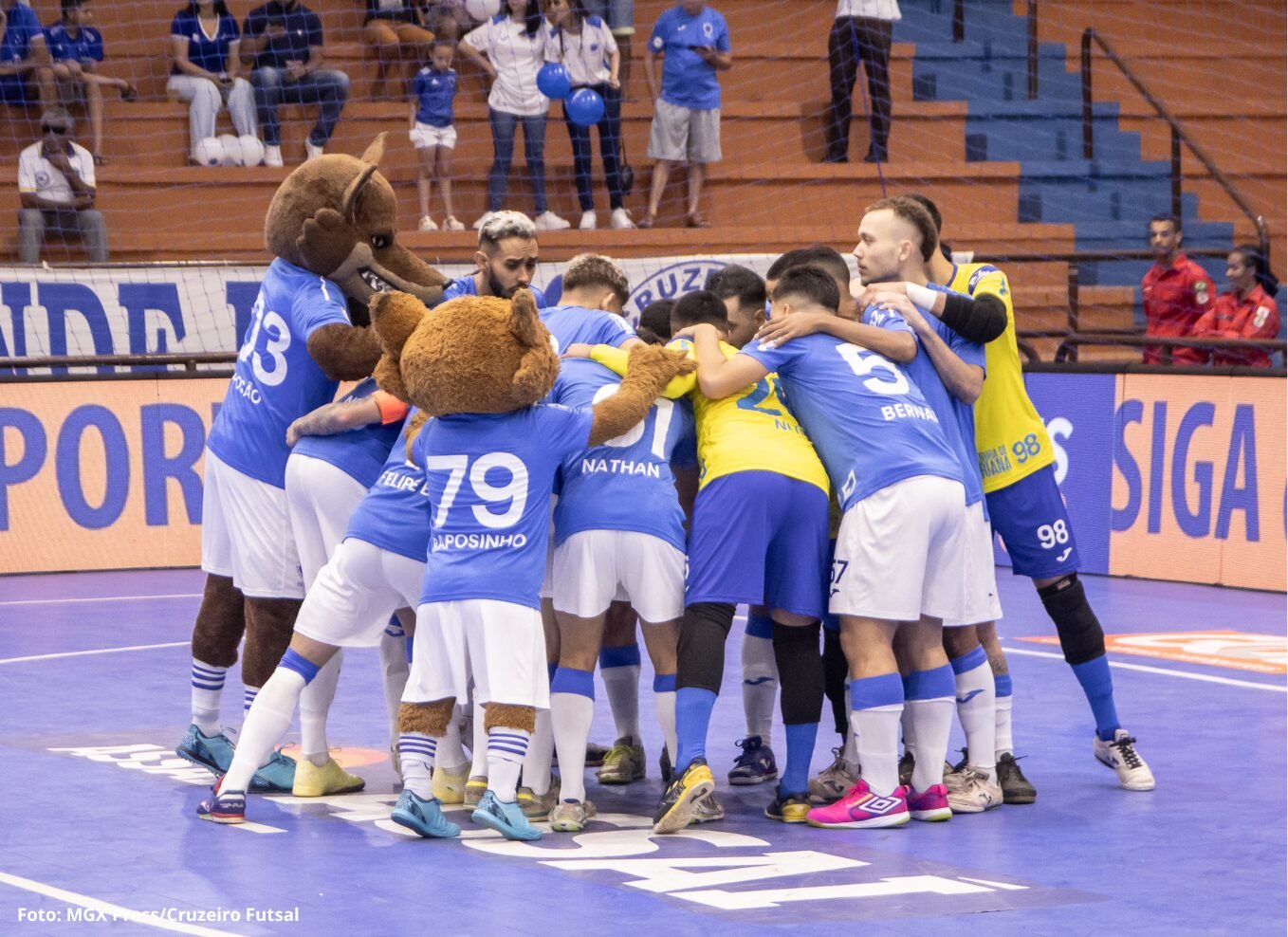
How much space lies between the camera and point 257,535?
6707 millimetres

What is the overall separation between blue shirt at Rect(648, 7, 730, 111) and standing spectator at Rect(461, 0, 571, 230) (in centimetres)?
105

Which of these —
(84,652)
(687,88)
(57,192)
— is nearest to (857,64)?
(687,88)

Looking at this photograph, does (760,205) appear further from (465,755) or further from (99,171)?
(465,755)

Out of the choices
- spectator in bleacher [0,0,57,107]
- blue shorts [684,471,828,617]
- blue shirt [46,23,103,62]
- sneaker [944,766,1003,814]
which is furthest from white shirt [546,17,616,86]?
sneaker [944,766,1003,814]

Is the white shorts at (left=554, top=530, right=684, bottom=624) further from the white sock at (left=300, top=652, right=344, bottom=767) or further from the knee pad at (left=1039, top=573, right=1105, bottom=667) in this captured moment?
the knee pad at (left=1039, top=573, right=1105, bottom=667)

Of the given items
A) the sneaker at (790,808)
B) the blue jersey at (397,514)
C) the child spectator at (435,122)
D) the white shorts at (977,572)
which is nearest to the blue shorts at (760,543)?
the white shorts at (977,572)

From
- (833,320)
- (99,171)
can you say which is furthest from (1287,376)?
(99,171)

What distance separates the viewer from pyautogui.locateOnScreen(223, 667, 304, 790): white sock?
610 centimetres

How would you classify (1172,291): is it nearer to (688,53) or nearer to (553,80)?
(688,53)

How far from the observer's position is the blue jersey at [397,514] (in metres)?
6.17

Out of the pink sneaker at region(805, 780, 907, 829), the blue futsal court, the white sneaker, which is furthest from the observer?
the white sneaker

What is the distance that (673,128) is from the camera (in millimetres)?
16266

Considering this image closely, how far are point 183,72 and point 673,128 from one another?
4.01 m

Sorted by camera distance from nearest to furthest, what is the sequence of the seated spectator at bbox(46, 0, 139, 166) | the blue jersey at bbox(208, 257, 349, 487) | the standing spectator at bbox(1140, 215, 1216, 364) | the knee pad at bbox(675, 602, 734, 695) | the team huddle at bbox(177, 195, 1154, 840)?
the team huddle at bbox(177, 195, 1154, 840) → the knee pad at bbox(675, 602, 734, 695) → the blue jersey at bbox(208, 257, 349, 487) → the standing spectator at bbox(1140, 215, 1216, 364) → the seated spectator at bbox(46, 0, 139, 166)
